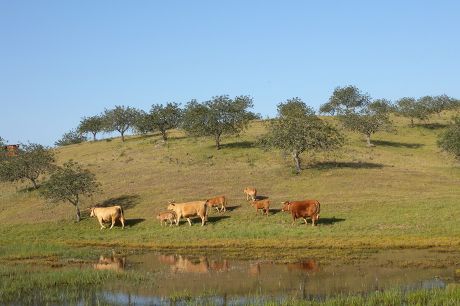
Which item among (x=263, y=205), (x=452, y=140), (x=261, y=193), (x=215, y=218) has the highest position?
(x=452, y=140)

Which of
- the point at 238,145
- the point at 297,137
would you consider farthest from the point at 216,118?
the point at 297,137

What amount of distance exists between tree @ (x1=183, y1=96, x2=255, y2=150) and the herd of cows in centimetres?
2448

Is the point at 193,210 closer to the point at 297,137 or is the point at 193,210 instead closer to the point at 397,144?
the point at 297,137

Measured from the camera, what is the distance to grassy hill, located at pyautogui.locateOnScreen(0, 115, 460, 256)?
30317 mm

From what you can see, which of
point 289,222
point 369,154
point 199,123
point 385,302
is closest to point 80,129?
point 199,123

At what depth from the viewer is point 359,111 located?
75375mm

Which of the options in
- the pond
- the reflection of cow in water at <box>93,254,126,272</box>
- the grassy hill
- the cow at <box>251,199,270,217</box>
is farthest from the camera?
the cow at <box>251,199,270,217</box>

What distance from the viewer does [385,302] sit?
1450 cm

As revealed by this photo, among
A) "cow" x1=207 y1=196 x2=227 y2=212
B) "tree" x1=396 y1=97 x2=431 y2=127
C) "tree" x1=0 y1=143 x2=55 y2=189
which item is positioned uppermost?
"tree" x1=396 y1=97 x2=431 y2=127

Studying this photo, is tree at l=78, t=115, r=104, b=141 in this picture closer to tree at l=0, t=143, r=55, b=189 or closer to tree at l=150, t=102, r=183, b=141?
tree at l=150, t=102, r=183, b=141

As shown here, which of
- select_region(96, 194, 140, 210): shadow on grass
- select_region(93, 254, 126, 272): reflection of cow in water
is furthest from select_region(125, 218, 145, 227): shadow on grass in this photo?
select_region(93, 254, 126, 272): reflection of cow in water

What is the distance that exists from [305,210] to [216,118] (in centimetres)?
3231

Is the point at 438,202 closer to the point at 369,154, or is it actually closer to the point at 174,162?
the point at 369,154

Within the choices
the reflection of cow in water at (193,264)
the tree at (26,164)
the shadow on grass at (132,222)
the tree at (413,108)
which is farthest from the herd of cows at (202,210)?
the tree at (413,108)
